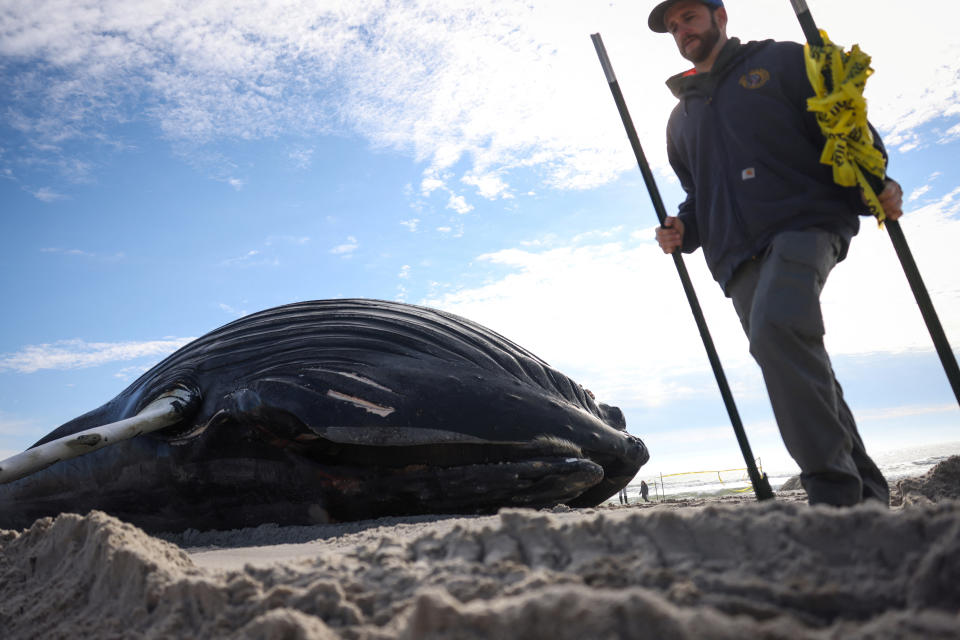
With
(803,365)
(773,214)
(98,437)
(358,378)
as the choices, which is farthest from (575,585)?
(98,437)

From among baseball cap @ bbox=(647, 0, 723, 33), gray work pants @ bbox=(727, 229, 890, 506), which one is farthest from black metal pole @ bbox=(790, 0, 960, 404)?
baseball cap @ bbox=(647, 0, 723, 33)

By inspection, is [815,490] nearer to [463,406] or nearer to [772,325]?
[772,325]

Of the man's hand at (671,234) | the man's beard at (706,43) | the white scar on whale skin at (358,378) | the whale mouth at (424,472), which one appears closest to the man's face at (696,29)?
the man's beard at (706,43)

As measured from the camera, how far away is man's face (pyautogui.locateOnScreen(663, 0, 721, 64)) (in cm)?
340

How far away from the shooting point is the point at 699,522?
1.66m

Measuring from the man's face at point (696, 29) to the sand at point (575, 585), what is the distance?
2.47 metres

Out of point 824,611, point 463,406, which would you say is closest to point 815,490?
point 824,611

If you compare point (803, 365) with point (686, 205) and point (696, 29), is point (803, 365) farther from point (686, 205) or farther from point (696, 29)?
point (696, 29)

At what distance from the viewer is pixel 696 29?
11.1 ft

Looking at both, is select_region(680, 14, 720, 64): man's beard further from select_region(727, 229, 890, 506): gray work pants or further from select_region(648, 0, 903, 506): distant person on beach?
select_region(727, 229, 890, 506): gray work pants

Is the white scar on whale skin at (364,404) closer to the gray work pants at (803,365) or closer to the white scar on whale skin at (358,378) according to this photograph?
the white scar on whale skin at (358,378)

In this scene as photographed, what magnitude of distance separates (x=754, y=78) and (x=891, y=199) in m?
0.83

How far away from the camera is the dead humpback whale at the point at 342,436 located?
4203mm

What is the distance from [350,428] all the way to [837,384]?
8.48 ft
